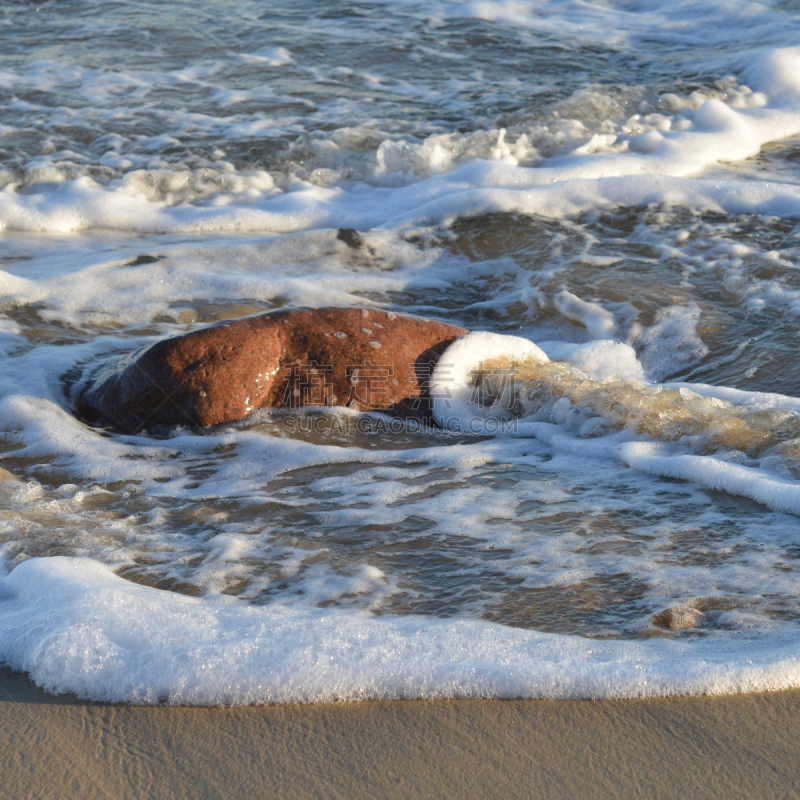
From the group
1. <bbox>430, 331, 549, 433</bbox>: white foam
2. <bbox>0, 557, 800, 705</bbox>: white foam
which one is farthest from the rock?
<bbox>0, 557, 800, 705</bbox>: white foam

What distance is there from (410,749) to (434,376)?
6.46 ft

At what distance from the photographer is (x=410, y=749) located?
5.24ft

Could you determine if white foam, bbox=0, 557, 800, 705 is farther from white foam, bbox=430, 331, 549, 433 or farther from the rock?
white foam, bbox=430, 331, 549, 433

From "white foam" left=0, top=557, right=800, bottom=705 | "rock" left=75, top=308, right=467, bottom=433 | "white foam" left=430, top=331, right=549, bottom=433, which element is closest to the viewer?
"white foam" left=0, top=557, right=800, bottom=705

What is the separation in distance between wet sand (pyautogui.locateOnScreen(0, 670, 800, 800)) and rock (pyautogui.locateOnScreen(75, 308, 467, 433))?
5.02ft

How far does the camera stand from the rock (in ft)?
10.2

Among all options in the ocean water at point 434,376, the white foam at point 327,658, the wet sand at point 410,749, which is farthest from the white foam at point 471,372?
the wet sand at point 410,749

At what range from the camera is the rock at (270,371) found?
3.12 metres

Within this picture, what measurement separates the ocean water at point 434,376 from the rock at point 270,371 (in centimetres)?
9

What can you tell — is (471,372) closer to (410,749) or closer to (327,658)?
(327,658)

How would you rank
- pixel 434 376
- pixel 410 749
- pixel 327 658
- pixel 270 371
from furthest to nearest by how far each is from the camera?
1. pixel 434 376
2. pixel 270 371
3. pixel 327 658
4. pixel 410 749

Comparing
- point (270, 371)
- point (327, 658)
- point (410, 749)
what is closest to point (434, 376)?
point (270, 371)

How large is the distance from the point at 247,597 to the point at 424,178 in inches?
178

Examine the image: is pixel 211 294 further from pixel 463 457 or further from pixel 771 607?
pixel 771 607
